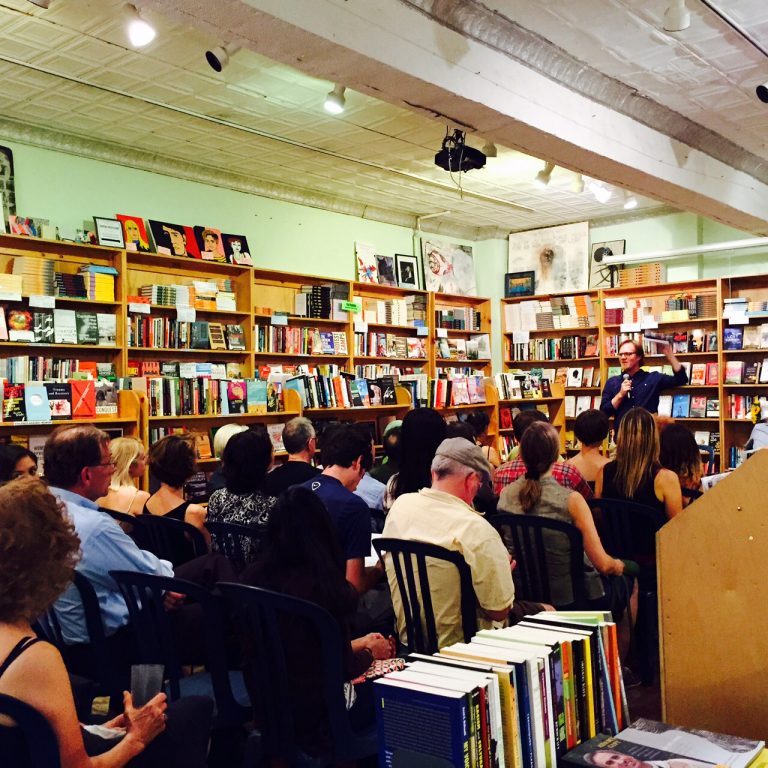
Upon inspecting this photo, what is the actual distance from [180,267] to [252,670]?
5.33 m

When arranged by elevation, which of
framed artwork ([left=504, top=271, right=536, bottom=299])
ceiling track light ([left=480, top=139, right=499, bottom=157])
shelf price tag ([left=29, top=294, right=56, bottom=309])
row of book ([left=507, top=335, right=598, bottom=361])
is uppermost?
ceiling track light ([left=480, top=139, right=499, bottom=157])

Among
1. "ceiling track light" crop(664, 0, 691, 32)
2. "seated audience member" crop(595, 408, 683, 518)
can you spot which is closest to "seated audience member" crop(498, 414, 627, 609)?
"seated audience member" crop(595, 408, 683, 518)

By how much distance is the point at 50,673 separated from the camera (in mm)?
1513

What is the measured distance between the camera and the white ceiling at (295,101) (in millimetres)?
4453

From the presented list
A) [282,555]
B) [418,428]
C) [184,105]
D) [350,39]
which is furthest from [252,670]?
[184,105]

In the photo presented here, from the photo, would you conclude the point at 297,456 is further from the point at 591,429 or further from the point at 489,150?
the point at 489,150

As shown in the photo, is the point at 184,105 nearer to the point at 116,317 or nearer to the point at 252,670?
the point at 116,317

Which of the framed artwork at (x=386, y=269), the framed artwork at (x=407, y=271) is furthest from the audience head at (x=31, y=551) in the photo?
the framed artwork at (x=407, y=271)

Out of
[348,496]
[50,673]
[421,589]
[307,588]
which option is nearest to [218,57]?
[348,496]

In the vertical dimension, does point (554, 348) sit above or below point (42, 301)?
below

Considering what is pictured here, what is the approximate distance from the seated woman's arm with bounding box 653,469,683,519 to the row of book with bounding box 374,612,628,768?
7.09 feet

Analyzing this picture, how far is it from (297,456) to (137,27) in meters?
2.46

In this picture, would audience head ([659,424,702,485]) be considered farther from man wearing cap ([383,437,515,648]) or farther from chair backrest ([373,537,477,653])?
chair backrest ([373,537,477,653])

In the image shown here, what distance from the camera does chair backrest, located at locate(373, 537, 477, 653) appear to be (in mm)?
2550
